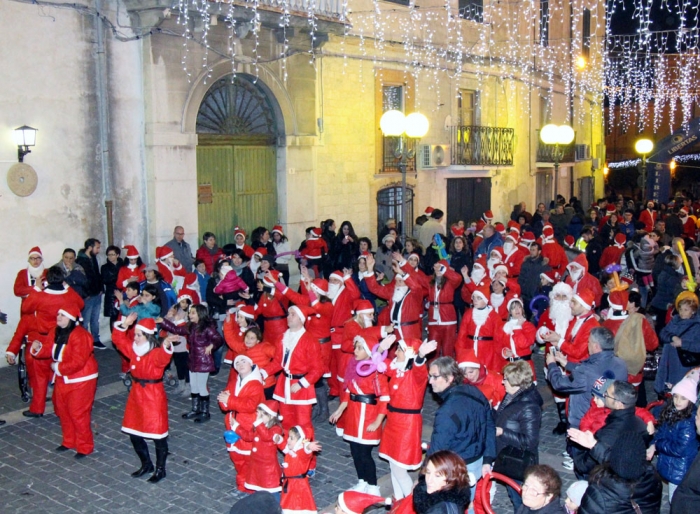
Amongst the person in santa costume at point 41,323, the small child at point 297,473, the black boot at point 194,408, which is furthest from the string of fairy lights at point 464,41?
the small child at point 297,473

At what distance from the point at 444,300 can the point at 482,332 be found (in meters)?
1.87

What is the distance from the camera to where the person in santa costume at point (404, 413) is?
22.9ft

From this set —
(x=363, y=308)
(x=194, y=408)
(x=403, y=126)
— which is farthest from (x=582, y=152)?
(x=194, y=408)

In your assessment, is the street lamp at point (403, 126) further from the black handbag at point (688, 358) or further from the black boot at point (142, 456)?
the black boot at point (142, 456)

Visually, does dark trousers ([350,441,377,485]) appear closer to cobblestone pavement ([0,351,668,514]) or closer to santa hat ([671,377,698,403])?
cobblestone pavement ([0,351,668,514])

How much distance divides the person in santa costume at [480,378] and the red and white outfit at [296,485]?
155cm

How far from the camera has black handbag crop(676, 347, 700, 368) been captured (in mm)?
8875

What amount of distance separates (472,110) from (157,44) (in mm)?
11402

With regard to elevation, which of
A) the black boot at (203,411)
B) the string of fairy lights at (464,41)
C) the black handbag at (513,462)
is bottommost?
the black boot at (203,411)

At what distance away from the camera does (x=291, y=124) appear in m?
16.4

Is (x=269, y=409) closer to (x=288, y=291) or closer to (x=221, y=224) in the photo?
(x=288, y=291)

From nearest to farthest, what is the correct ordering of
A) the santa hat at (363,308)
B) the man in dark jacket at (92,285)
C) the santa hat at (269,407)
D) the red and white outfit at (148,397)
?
the santa hat at (269,407), the red and white outfit at (148,397), the santa hat at (363,308), the man in dark jacket at (92,285)

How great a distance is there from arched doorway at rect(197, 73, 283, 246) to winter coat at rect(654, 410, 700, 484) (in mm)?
10561

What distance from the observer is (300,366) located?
8172mm
